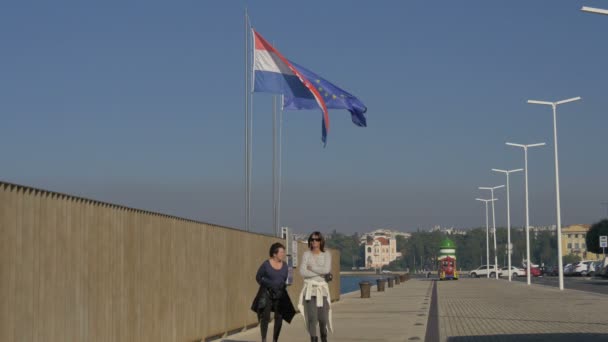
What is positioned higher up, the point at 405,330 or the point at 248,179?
the point at 248,179

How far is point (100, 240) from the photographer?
12.5 meters

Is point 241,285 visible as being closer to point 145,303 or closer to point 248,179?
point 248,179

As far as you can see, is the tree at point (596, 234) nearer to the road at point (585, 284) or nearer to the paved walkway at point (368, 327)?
the road at point (585, 284)

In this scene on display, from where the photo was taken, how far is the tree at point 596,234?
5380 inches

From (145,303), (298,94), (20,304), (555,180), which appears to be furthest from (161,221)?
(555,180)

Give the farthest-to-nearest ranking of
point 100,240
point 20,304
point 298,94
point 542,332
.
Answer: point 298,94
point 542,332
point 100,240
point 20,304

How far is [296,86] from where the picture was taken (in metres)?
26.9

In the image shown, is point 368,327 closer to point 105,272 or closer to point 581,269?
point 105,272

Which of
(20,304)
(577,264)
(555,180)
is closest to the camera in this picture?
(20,304)

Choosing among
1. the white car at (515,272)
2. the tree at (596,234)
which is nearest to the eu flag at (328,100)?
the white car at (515,272)

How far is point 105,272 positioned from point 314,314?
3.80 meters

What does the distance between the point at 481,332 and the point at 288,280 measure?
5.87 meters

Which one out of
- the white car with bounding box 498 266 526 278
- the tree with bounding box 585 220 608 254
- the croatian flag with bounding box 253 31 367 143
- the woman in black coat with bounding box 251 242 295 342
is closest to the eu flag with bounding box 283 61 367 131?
the croatian flag with bounding box 253 31 367 143

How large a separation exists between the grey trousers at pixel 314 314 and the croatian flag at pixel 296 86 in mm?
10816
